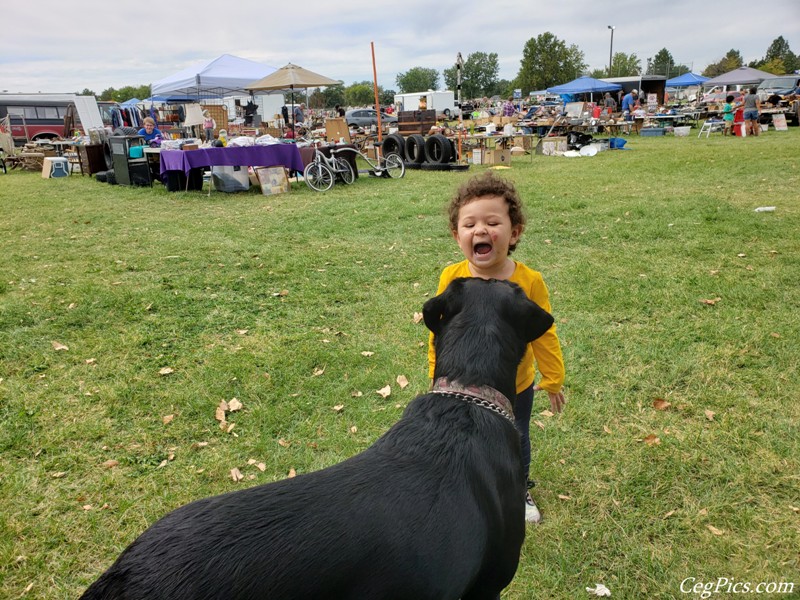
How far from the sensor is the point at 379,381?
4113 mm

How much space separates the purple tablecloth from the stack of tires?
4.50 meters

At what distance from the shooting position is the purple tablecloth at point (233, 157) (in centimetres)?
1253

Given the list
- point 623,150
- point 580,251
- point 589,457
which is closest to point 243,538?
point 589,457

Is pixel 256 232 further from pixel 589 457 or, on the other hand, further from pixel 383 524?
pixel 383 524

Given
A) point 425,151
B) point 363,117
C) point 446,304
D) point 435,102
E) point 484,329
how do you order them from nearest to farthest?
point 484,329 → point 446,304 → point 425,151 → point 363,117 → point 435,102

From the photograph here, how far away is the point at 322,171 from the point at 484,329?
1201 centimetres

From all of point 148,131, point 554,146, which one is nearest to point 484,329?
point 148,131

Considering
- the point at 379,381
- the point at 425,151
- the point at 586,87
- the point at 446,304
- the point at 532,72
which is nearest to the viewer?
the point at 446,304

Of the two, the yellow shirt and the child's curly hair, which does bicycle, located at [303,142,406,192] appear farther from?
the yellow shirt

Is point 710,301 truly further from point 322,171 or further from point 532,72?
point 532,72

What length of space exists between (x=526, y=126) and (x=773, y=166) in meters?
15.5

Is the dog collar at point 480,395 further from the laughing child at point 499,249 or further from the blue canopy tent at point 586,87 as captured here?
the blue canopy tent at point 586,87

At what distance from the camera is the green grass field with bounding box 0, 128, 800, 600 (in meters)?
2.69

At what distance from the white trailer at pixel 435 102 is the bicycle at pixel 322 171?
3995 centimetres
